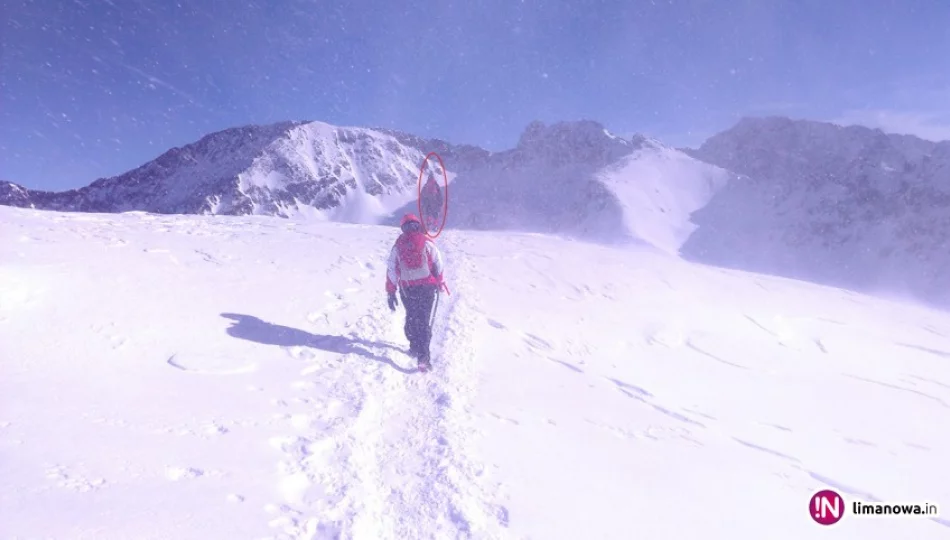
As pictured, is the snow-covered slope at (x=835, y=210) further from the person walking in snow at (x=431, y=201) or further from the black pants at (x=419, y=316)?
the black pants at (x=419, y=316)

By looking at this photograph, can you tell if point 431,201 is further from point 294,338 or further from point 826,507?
point 826,507

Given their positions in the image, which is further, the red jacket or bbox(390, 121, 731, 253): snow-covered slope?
bbox(390, 121, 731, 253): snow-covered slope

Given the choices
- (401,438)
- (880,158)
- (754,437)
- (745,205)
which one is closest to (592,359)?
(754,437)

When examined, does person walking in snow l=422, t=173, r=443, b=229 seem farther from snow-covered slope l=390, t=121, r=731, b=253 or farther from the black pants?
snow-covered slope l=390, t=121, r=731, b=253

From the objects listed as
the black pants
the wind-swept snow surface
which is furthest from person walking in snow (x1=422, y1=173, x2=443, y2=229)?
the black pants

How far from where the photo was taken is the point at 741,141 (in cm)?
→ 19762

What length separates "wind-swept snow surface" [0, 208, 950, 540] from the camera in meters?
3.58

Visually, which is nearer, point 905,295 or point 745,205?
point 905,295

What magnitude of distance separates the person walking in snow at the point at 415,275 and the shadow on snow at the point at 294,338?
57 cm

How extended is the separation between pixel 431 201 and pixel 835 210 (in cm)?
18094

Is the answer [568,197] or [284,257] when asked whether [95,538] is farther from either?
[568,197]

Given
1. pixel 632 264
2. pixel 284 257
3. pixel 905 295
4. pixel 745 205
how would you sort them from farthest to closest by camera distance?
1. pixel 745 205
2. pixel 905 295
3. pixel 632 264
4. pixel 284 257

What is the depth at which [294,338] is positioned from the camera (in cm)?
706

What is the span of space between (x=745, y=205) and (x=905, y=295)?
2079 inches
